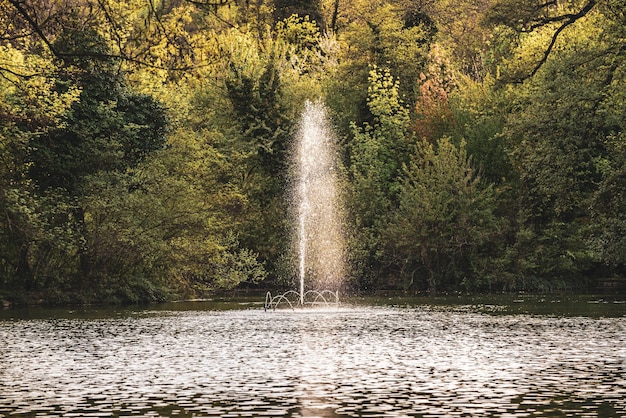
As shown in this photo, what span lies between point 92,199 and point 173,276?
8099 mm

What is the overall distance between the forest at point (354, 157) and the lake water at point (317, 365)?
11.1 metres

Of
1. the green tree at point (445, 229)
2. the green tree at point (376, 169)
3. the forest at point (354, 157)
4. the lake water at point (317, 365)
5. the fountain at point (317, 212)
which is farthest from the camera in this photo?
the green tree at point (376, 169)

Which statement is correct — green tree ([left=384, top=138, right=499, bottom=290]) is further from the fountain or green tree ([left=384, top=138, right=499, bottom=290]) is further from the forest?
the fountain

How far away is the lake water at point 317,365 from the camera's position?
18.9 m

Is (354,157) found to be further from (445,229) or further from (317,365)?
(317,365)

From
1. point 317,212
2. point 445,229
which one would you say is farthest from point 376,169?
point 445,229

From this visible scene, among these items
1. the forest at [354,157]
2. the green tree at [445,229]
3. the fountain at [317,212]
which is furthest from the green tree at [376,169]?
the green tree at [445,229]

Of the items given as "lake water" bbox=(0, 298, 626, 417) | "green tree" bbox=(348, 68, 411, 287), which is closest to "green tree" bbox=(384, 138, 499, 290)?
"green tree" bbox=(348, 68, 411, 287)

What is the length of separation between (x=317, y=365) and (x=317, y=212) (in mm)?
56085

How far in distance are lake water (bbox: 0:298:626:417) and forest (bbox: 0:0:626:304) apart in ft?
36.5

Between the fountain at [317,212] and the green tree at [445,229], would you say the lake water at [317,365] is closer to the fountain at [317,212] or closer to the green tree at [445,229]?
the green tree at [445,229]

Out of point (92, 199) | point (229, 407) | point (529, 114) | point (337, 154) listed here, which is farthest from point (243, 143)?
point (229, 407)

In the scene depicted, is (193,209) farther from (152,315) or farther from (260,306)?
(152,315)

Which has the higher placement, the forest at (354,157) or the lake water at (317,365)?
the forest at (354,157)
